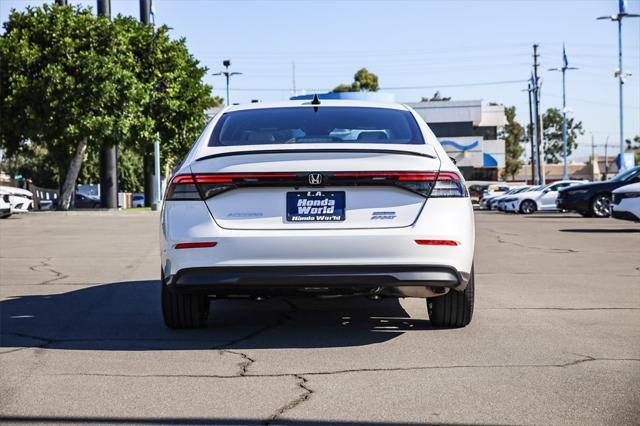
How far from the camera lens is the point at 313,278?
6012 mm

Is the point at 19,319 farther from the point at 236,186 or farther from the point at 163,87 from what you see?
the point at 163,87

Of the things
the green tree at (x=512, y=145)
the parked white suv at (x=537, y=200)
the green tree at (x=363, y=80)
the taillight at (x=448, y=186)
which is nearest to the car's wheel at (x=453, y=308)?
the taillight at (x=448, y=186)

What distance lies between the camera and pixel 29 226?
25.3 m

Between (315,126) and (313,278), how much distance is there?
1382mm

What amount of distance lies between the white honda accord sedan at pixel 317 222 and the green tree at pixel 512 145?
11627cm

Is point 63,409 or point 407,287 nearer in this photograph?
point 63,409

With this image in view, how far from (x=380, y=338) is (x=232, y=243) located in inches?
52.5

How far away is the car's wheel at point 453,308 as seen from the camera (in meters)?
6.84

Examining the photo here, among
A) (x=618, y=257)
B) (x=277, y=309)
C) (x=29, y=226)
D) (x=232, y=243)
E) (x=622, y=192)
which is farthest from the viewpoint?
(x=29, y=226)

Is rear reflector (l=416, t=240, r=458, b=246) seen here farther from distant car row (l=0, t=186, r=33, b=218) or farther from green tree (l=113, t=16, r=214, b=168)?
green tree (l=113, t=16, r=214, b=168)

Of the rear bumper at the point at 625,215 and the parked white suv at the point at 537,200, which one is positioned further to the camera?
the parked white suv at the point at 537,200

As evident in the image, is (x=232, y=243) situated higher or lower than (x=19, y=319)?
higher

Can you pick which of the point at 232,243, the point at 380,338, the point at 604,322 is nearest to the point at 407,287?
the point at 380,338

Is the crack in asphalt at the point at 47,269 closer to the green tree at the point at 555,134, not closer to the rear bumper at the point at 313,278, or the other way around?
the rear bumper at the point at 313,278
